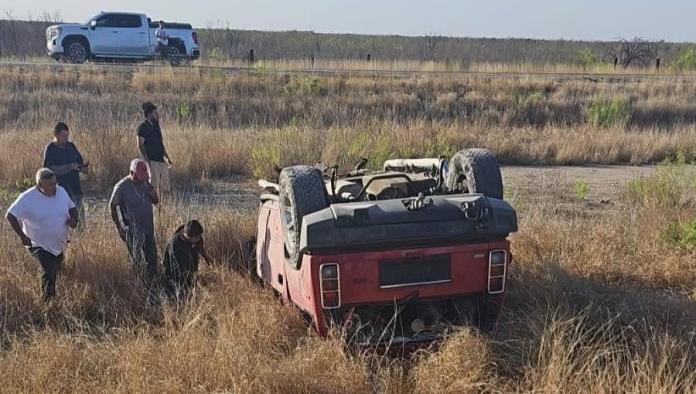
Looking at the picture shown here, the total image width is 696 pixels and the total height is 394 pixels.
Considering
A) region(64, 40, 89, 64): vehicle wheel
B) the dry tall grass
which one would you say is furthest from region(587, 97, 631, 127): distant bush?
region(64, 40, 89, 64): vehicle wheel

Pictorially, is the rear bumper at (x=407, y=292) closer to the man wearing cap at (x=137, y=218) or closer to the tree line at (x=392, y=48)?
the man wearing cap at (x=137, y=218)

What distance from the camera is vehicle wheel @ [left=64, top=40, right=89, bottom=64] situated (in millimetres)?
27375

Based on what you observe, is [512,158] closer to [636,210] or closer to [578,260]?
[636,210]

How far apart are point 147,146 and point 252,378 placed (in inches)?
232

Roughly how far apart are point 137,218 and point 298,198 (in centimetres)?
259

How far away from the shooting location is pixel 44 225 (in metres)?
6.56

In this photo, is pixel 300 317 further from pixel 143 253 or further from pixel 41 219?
pixel 41 219

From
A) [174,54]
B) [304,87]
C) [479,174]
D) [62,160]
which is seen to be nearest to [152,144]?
[62,160]

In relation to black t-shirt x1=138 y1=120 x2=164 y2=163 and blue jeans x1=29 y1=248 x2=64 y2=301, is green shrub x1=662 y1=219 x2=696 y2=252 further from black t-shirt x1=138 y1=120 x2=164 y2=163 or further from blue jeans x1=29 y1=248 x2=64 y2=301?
black t-shirt x1=138 y1=120 x2=164 y2=163

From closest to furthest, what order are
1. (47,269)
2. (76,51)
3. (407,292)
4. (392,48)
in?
1. (407,292)
2. (47,269)
3. (76,51)
4. (392,48)

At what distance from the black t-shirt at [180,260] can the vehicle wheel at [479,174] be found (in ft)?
7.87

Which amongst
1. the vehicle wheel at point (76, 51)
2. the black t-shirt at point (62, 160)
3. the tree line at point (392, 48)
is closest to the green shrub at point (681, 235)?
the black t-shirt at point (62, 160)

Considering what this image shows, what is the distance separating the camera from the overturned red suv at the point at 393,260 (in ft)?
15.0

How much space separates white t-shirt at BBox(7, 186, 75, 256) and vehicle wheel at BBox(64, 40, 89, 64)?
22.7 m
